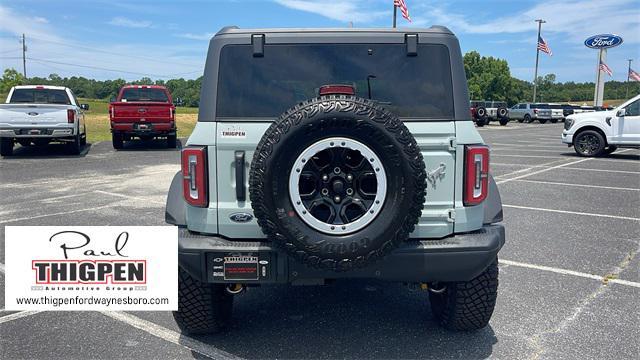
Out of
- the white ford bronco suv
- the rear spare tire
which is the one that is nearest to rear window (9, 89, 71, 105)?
the white ford bronco suv

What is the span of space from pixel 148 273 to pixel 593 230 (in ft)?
18.2

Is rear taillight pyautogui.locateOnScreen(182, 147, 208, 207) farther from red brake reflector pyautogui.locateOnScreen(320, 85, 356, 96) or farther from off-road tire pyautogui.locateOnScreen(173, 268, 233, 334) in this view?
red brake reflector pyautogui.locateOnScreen(320, 85, 356, 96)

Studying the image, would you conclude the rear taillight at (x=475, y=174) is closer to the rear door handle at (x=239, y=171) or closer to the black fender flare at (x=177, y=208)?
the rear door handle at (x=239, y=171)

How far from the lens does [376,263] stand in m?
2.97

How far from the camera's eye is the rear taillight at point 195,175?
3127 millimetres

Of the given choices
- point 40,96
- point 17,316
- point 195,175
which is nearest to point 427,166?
point 195,175

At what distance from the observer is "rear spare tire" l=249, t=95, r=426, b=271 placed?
Result: 2.77 meters

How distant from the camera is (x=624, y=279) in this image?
472 cm

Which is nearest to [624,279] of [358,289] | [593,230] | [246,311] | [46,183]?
[593,230]

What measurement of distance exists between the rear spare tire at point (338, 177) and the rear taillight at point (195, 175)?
1.44 feet

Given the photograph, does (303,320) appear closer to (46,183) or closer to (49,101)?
(46,183)

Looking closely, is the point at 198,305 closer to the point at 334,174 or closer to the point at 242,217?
the point at 242,217

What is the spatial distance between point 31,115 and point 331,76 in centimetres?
1280

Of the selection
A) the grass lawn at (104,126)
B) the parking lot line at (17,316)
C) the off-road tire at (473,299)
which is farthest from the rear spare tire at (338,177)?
the grass lawn at (104,126)
